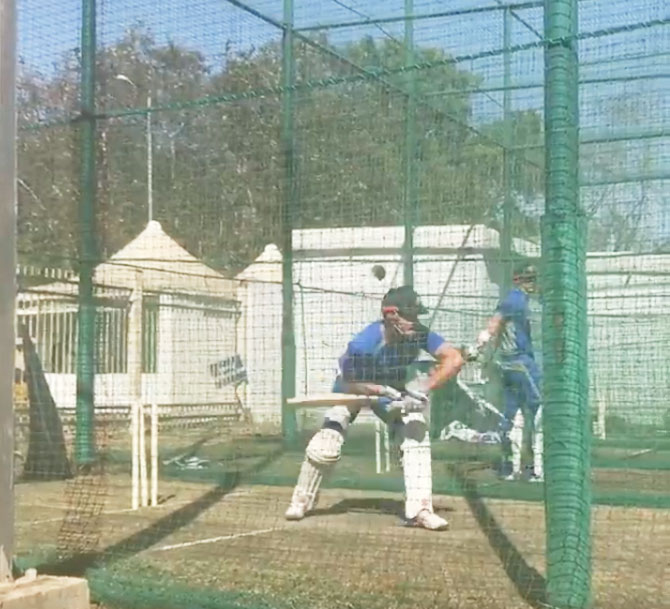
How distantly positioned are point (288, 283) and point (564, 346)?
171 inches

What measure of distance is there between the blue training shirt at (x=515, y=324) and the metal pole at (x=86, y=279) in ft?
9.48

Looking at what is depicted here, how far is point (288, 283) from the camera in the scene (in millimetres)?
9414

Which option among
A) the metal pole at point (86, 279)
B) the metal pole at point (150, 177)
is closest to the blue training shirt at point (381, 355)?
the metal pole at point (86, 279)

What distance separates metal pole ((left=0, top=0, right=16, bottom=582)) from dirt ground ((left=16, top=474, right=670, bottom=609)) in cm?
137

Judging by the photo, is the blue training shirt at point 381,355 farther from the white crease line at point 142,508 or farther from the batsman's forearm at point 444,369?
the white crease line at point 142,508

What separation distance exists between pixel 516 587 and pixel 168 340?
3949mm

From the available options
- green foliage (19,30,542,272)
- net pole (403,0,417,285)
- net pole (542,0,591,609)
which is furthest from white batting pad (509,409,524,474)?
net pole (542,0,591,609)

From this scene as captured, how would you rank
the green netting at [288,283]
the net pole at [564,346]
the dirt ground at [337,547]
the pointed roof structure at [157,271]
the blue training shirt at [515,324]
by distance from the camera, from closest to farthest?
the net pole at [564,346] → the dirt ground at [337,547] → the green netting at [288,283] → the blue training shirt at [515,324] → the pointed roof structure at [157,271]

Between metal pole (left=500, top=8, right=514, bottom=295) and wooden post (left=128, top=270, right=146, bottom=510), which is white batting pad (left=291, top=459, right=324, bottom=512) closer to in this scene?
wooden post (left=128, top=270, right=146, bottom=510)

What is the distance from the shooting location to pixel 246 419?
30.7 ft

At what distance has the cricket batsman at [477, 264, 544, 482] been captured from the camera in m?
8.59

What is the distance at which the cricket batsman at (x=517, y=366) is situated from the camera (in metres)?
8.59

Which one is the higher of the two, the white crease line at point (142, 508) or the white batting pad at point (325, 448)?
the white batting pad at point (325, 448)

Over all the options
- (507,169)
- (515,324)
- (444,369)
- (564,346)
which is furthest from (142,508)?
(564,346)
